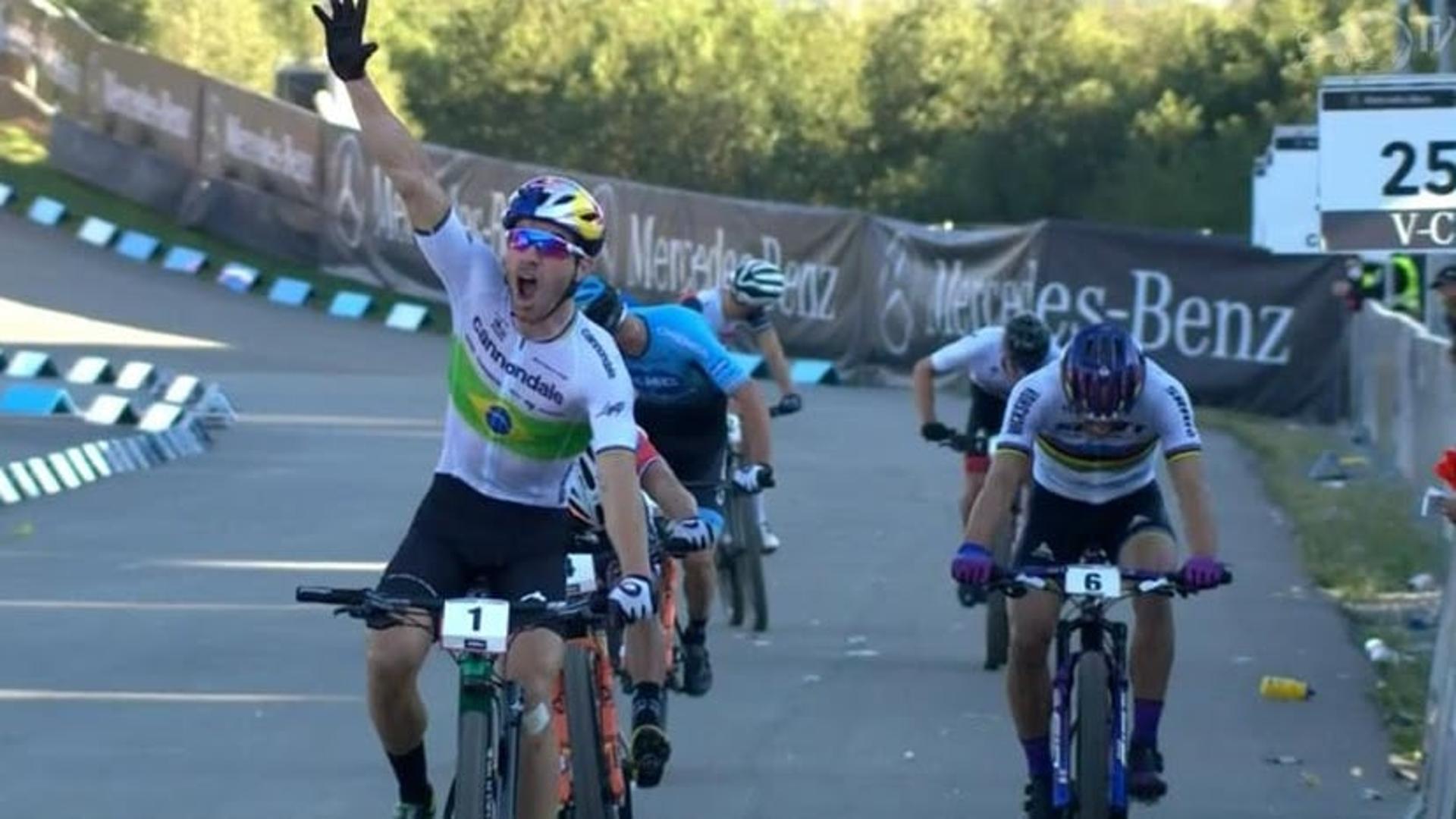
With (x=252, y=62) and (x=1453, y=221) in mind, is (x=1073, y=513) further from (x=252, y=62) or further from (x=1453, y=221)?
(x=252, y=62)

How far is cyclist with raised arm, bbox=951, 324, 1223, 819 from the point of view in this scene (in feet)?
28.8

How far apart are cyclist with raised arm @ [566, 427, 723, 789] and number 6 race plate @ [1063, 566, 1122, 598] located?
103cm

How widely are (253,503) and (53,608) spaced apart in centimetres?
575

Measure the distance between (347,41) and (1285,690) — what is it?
21.6 ft

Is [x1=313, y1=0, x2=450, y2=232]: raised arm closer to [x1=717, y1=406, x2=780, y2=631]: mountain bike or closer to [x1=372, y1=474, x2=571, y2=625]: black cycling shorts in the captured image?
[x1=372, y1=474, x2=571, y2=625]: black cycling shorts

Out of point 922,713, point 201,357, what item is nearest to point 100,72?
point 201,357

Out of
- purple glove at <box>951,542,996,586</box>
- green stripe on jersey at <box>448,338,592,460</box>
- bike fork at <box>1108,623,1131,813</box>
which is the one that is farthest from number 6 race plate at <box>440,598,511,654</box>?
bike fork at <box>1108,623,1131,813</box>

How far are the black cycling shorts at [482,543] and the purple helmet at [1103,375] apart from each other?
1.81m

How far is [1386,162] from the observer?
14508 millimetres

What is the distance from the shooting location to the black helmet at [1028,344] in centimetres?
1309

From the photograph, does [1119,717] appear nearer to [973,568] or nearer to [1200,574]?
[1200,574]

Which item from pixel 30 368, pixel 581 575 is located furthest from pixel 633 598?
pixel 30 368

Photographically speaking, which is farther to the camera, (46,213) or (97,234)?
(46,213)

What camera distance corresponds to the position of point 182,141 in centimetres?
4347
